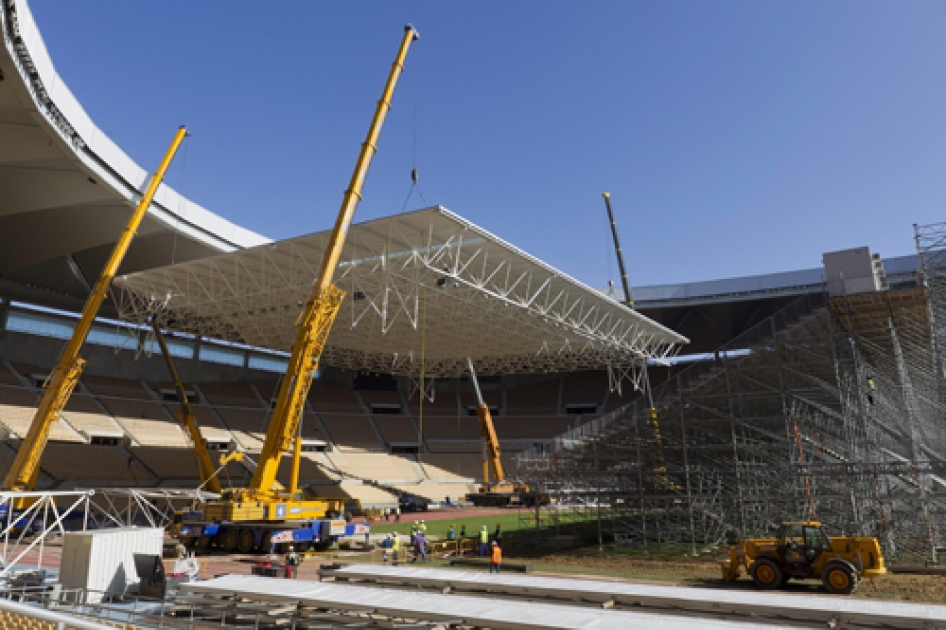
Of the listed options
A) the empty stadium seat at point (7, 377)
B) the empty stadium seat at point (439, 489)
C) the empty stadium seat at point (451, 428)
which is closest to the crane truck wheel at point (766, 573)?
the empty stadium seat at point (439, 489)

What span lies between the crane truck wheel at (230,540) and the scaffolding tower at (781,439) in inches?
472

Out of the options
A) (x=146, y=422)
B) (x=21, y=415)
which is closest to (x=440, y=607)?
(x=21, y=415)

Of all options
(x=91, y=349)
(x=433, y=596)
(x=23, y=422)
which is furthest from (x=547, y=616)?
(x=91, y=349)

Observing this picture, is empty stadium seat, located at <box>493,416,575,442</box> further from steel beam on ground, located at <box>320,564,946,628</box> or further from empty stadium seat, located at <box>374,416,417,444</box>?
steel beam on ground, located at <box>320,564,946,628</box>

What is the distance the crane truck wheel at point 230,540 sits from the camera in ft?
72.1

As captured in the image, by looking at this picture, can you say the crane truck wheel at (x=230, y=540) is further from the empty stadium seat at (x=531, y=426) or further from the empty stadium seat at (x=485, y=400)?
the empty stadium seat at (x=485, y=400)

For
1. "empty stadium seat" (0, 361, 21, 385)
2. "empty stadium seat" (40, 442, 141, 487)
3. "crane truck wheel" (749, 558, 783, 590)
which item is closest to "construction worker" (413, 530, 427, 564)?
"crane truck wheel" (749, 558, 783, 590)

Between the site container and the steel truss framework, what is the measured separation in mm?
16662

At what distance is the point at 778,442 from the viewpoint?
23953 mm

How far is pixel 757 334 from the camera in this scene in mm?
23594

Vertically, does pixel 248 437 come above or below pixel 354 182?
below

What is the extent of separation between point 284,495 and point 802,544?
17993 millimetres

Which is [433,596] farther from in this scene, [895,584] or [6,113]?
[6,113]

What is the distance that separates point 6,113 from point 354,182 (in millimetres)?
13071
